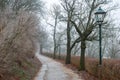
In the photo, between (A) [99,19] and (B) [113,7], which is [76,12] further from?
(A) [99,19]

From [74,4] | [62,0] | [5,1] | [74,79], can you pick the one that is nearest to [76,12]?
[74,4]

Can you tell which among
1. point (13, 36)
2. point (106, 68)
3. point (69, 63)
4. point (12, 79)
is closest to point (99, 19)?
point (106, 68)

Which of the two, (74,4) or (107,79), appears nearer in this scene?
(107,79)

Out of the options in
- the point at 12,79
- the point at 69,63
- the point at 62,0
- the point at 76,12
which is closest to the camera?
the point at 12,79

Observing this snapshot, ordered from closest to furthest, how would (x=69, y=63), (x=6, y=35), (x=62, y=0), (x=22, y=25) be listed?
1. (x=6, y=35)
2. (x=22, y=25)
3. (x=62, y=0)
4. (x=69, y=63)

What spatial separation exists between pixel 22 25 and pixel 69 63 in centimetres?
→ 2095

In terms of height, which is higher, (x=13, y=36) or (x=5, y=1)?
(x=5, y=1)

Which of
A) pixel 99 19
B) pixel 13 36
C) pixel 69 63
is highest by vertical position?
pixel 99 19

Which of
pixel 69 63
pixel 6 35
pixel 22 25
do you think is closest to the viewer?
pixel 6 35

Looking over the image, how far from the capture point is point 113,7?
87.2ft

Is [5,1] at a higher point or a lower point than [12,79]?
higher

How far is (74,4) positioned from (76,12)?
10.5ft

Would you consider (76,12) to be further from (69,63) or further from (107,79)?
(107,79)

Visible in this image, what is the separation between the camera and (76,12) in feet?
96.9
